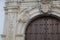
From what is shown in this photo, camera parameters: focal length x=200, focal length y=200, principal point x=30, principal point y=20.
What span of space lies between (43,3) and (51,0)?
31cm

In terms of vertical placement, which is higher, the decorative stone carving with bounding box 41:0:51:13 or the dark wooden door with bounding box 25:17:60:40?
the decorative stone carving with bounding box 41:0:51:13

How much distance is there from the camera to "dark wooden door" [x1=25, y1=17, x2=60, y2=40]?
23.6 feet

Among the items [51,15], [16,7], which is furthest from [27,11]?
[51,15]

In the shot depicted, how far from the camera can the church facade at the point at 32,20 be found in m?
7.16

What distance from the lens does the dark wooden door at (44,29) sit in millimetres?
7207

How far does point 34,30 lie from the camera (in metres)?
7.32

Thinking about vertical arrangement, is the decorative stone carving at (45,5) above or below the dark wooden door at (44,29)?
above

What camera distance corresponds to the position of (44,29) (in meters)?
7.30

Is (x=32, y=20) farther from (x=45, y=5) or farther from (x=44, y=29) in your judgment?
(x=45, y=5)

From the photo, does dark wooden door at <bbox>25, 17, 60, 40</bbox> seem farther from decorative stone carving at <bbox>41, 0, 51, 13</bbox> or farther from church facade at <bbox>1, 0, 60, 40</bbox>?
decorative stone carving at <bbox>41, 0, 51, 13</bbox>

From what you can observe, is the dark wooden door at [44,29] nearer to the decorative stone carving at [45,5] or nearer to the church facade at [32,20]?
the church facade at [32,20]

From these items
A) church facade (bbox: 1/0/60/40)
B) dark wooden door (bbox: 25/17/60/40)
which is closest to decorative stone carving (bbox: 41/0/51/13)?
church facade (bbox: 1/0/60/40)

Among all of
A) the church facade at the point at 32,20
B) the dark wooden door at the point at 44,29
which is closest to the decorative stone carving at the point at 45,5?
the church facade at the point at 32,20

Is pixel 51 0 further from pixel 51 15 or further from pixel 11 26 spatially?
pixel 11 26
